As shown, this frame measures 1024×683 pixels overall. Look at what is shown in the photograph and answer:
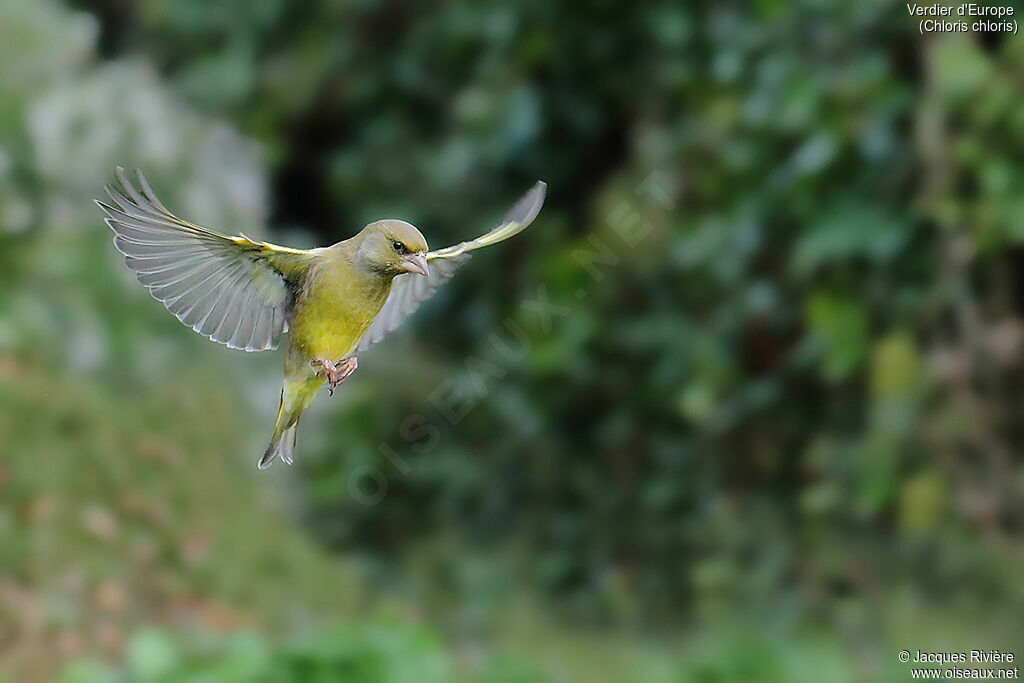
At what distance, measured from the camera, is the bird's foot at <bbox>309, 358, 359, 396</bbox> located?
13.6 inches

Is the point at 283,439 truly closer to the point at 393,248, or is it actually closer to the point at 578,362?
the point at 393,248

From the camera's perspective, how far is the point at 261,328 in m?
0.36

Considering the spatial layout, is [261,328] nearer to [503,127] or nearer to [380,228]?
[380,228]

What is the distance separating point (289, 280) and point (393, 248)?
6 centimetres

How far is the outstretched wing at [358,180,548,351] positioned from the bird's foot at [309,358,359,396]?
0.01 meters

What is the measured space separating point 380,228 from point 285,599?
287 cm

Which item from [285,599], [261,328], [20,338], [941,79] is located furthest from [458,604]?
[261,328]

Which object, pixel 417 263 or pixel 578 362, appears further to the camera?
pixel 578 362

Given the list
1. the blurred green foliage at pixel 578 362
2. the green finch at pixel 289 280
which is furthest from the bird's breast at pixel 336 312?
the blurred green foliage at pixel 578 362

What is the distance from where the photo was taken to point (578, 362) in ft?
10.3

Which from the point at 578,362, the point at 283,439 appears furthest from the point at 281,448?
the point at 578,362

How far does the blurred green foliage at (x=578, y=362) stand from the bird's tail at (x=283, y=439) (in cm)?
137

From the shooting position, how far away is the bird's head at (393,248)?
1.08ft

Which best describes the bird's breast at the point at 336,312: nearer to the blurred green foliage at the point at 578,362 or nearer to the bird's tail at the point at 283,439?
the bird's tail at the point at 283,439
